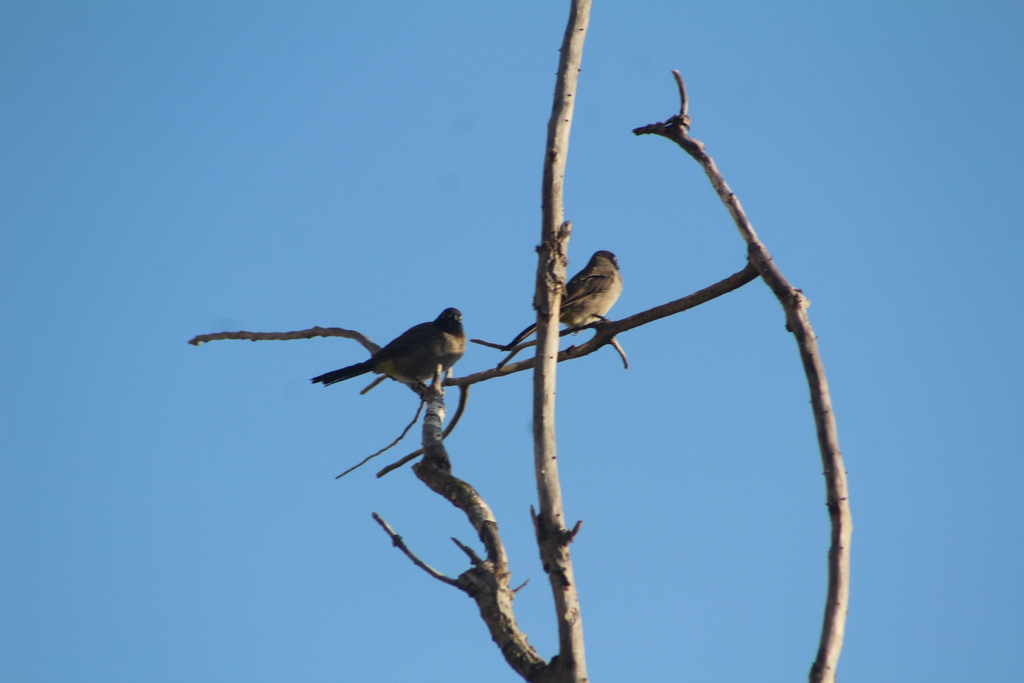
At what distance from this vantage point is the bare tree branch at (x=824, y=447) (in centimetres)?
286

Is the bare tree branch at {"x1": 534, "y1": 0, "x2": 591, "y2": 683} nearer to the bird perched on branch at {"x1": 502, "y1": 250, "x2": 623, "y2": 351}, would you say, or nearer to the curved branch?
the curved branch

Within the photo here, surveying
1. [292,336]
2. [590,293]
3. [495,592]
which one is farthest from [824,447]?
[590,293]

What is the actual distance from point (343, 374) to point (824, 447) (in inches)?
199

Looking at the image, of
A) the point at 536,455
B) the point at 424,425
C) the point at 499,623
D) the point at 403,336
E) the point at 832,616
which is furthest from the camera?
the point at 403,336

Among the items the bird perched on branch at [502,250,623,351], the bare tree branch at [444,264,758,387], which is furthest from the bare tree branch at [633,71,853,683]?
the bird perched on branch at [502,250,623,351]

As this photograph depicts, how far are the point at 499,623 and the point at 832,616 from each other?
128 centimetres

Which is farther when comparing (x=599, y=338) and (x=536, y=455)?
(x=599, y=338)

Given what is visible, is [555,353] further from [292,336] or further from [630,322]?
[292,336]

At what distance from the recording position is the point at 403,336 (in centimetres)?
798

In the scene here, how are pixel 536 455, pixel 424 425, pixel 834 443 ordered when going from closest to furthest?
pixel 834 443 < pixel 536 455 < pixel 424 425

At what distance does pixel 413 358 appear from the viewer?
7.52 m

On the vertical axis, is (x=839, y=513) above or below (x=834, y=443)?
below

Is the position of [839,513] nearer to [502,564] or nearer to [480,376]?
[502,564]

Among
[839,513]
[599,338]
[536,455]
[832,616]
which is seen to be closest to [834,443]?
[839,513]
